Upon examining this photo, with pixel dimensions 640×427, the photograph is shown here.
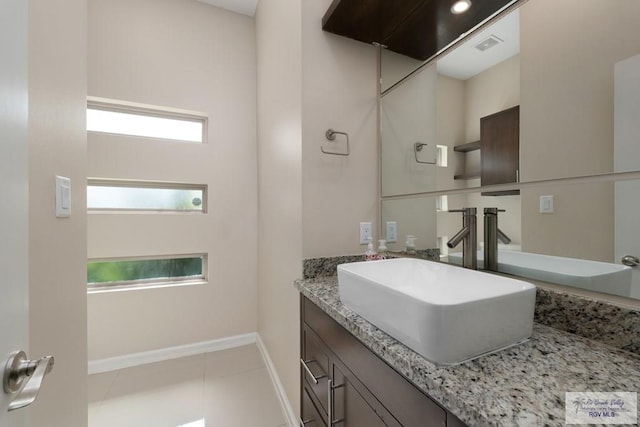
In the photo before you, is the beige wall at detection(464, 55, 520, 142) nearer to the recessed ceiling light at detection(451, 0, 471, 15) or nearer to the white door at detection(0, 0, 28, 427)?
the recessed ceiling light at detection(451, 0, 471, 15)

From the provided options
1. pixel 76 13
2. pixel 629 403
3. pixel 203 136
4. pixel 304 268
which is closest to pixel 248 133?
pixel 203 136

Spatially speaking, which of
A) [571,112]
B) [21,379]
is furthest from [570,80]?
[21,379]

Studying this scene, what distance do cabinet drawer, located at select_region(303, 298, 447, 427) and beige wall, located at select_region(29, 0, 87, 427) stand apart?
88 centimetres

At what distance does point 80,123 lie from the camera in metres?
1.02

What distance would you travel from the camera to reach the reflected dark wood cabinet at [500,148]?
89 centimetres

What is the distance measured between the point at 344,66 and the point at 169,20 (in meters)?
1.83

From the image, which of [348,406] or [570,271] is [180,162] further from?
[570,271]

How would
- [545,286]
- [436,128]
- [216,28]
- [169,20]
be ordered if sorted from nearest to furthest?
[545,286] < [436,128] < [169,20] < [216,28]

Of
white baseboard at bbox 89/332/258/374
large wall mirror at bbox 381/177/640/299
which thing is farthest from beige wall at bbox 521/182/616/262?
white baseboard at bbox 89/332/258/374

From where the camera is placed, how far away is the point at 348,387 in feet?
2.78

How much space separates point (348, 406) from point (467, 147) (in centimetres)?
109

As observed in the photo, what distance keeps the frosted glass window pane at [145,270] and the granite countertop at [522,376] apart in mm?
2120

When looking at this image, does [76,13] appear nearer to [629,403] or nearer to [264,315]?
[629,403]

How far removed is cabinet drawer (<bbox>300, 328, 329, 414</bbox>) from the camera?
1.02 meters
